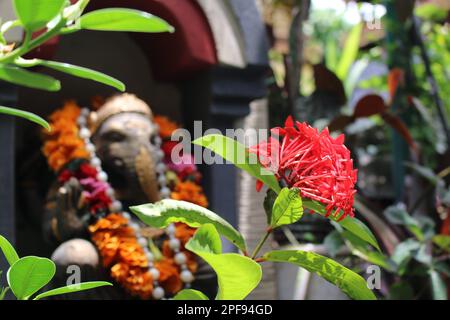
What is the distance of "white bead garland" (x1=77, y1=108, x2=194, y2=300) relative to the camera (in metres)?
2.09

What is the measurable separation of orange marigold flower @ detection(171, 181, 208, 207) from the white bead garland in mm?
32

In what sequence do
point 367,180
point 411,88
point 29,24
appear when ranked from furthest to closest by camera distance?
1. point 367,180
2. point 411,88
3. point 29,24

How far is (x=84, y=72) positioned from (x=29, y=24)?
0.09m

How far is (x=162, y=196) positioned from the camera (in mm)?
2229

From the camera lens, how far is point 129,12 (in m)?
0.82

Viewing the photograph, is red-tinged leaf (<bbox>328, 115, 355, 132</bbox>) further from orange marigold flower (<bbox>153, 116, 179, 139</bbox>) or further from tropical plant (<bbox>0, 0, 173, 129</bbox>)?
tropical plant (<bbox>0, 0, 173, 129</bbox>)

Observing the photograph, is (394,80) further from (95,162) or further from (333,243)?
(95,162)

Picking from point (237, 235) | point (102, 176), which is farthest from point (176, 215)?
point (102, 176)

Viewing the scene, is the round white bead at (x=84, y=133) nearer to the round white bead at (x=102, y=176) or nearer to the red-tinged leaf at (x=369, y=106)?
the round white bead at (x=102, y=176)

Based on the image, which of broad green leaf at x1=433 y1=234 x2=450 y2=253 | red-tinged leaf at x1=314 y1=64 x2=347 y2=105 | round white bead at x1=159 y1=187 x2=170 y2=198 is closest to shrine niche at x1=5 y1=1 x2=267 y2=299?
round white bead at x1=159 y1=187 x2=170 y2=198

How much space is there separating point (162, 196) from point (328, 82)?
39.5 inches

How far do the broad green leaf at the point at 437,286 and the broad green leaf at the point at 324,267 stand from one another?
1422mm
